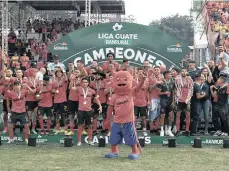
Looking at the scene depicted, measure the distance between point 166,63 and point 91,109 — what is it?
3107 millimetres

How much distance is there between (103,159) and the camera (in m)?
8.16

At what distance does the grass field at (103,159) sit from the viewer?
741 cm

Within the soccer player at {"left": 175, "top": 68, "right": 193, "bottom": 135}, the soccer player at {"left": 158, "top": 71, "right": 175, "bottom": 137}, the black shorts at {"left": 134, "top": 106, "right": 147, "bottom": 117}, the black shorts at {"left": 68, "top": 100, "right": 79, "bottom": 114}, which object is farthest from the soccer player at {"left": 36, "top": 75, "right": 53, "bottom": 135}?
the soccer player at {"left": 175, "top": 68, "right": 193, "bottom": 135}

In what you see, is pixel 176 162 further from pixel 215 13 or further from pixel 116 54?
pixel 215 13

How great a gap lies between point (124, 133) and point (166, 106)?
270 cm

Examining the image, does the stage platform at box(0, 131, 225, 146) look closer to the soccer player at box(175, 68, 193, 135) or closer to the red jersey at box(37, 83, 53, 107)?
the soccer player at box(175, 68, 193, 135)

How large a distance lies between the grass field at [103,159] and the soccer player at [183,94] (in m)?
A: 1.26

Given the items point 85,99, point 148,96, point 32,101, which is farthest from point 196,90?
point 32,101

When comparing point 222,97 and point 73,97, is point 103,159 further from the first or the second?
point 222,97

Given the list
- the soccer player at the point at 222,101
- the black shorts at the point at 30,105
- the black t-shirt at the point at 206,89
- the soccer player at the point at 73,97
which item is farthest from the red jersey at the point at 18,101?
the soccer player at the point at 222,101

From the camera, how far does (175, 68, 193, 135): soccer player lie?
10.5 meters

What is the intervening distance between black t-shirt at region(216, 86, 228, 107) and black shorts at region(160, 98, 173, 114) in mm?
1216

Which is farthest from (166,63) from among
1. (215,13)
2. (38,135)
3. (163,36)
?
(215,13)

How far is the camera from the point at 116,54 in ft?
40.1
